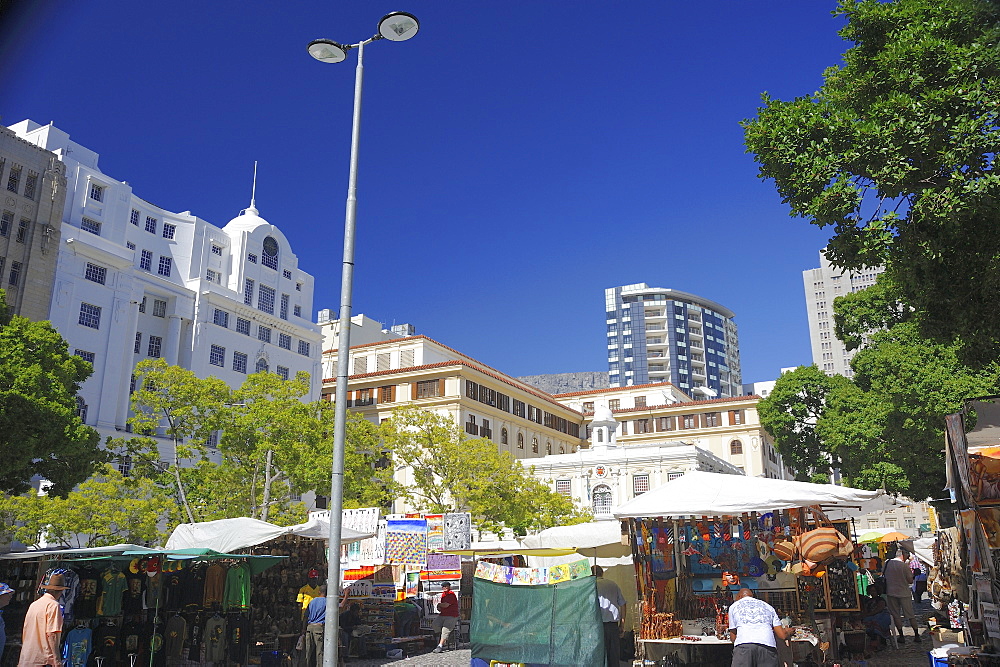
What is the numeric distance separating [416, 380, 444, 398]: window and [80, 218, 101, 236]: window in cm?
2346

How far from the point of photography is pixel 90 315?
143 ft

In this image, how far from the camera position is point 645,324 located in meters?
146

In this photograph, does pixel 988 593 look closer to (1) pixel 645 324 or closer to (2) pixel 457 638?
(2) pixel 457 638

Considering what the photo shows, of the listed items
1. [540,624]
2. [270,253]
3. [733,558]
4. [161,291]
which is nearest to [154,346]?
[161,291]

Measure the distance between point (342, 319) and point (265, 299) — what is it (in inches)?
1947

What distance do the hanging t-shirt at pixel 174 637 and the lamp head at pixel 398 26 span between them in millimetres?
11024

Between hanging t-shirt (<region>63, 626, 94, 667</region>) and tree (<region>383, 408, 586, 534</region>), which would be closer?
hanging t-shirt (<region>63, 626, 94, 667</region>)

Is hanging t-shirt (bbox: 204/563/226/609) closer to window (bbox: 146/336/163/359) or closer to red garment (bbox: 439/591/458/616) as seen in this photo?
red garment (bbox: 439/591/458/616)

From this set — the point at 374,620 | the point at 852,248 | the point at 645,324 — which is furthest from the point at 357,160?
the point at 645,324

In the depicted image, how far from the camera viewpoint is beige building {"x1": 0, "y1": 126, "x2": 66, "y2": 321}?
4009cm

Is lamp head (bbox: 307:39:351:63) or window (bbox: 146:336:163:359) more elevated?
window (bbox: 146:336:163:359)

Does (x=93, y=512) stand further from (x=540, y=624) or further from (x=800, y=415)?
(x=800, y=415)

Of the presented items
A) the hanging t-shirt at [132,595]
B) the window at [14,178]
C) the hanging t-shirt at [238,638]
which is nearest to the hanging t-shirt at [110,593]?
the hanging t-shirt at [132,595]

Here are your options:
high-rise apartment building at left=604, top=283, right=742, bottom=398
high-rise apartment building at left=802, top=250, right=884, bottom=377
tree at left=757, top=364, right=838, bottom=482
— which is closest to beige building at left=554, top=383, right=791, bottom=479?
tree at left=757, top=364, right=838, bottom=482
